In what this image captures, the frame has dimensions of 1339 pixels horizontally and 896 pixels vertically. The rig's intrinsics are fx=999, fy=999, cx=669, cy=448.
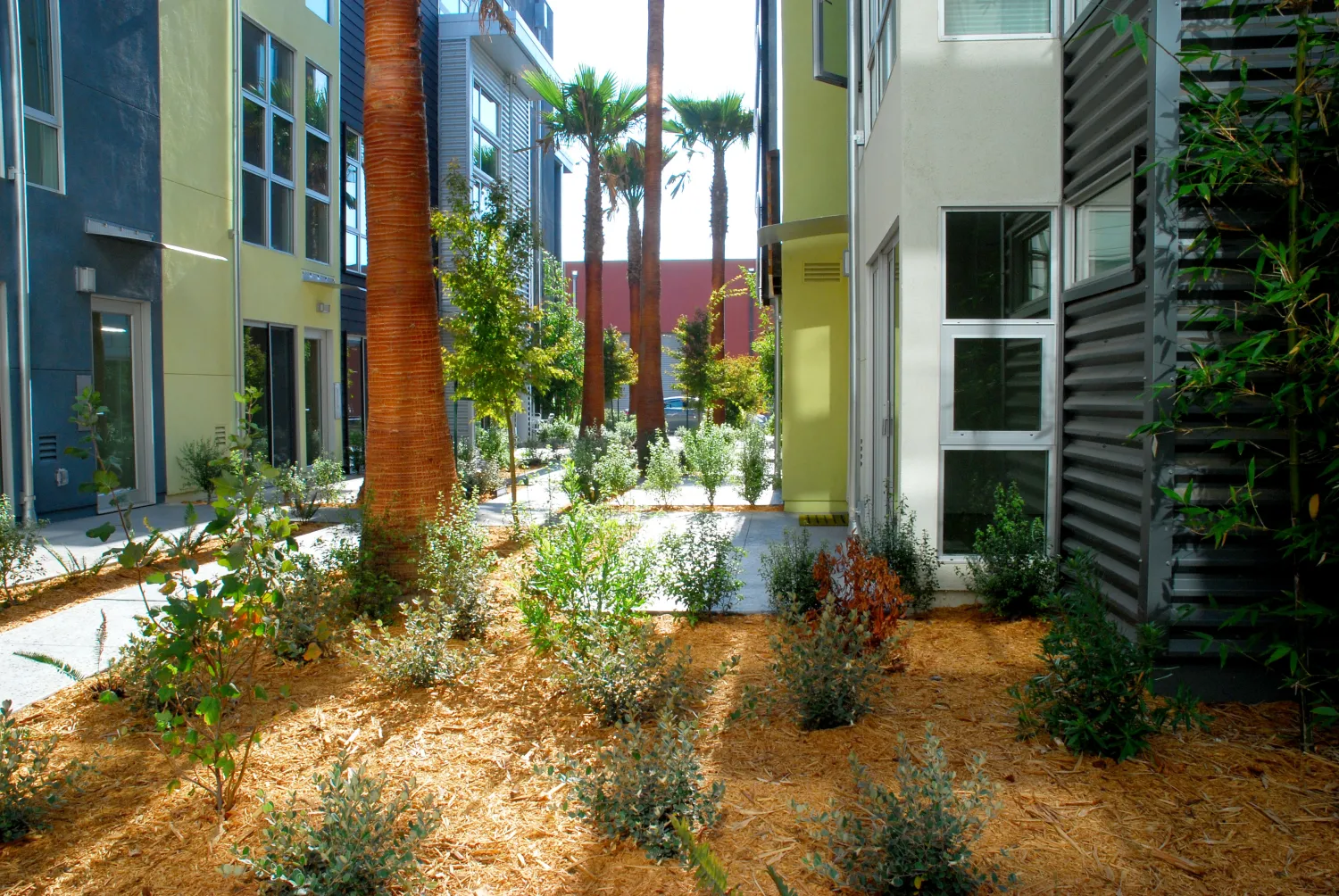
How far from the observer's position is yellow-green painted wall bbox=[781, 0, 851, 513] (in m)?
12.0

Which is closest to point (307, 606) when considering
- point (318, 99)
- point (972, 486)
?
point (972, 486)

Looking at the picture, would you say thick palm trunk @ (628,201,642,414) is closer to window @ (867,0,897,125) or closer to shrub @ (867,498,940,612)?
window @ (867,0,897,125)

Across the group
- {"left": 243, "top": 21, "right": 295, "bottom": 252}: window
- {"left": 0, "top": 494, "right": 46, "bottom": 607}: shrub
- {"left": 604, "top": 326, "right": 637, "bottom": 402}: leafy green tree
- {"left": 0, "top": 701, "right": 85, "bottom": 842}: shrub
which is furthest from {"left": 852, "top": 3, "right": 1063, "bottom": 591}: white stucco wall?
{"left": 604, "top": 326, "right": 637, "bottom": 402}: leafy green tree

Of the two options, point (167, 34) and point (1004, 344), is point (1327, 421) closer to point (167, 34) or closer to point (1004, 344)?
point (1004, 344)

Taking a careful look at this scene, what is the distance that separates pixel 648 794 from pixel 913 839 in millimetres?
927

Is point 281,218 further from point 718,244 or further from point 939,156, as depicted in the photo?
point 718,244

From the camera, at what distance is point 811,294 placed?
1205 centimetres

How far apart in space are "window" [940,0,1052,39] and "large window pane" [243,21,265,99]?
39.8ft

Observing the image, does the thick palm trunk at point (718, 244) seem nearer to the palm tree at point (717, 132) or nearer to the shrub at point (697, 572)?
the palm tree at point (717, 132)

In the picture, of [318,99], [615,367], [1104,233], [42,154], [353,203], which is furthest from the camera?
[615,367]

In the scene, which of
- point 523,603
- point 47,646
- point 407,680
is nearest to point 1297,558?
point 523,603

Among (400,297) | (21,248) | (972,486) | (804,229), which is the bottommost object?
(972,486)

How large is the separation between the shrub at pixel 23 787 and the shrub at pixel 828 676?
286cm

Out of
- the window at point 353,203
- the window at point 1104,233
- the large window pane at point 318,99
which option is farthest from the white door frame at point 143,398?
the window at point 1104,233
